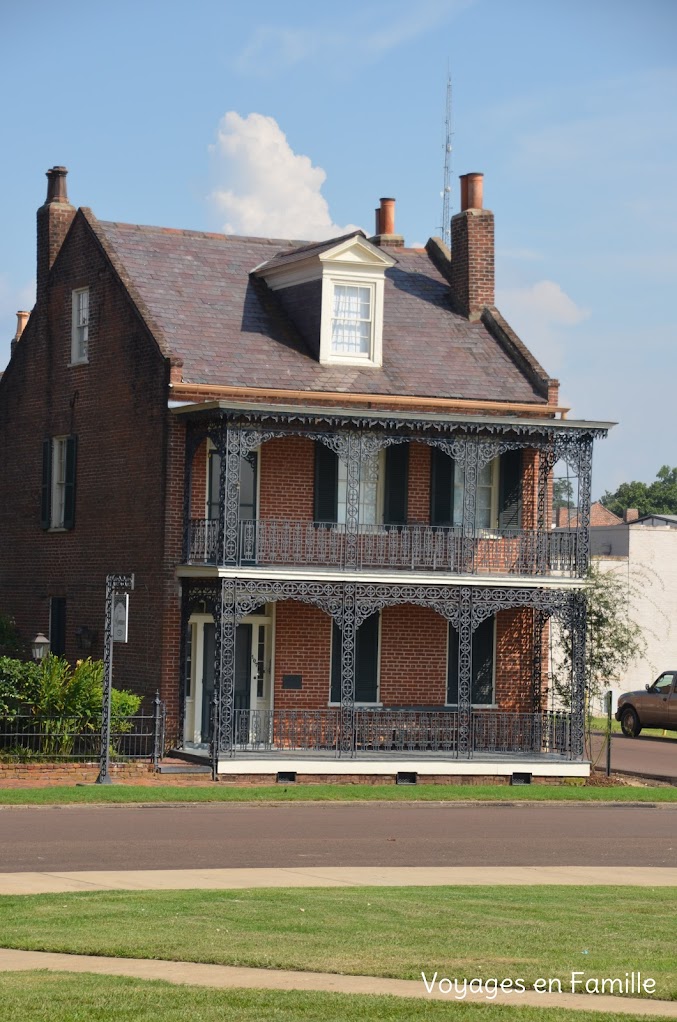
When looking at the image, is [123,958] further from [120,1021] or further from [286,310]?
[286,310]

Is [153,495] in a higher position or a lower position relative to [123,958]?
higher

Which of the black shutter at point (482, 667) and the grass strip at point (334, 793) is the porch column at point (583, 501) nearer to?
the black shutter at point (482, 667)

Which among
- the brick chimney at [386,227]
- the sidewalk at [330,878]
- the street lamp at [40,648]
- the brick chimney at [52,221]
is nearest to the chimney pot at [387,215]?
the brick chimney at [386,227]

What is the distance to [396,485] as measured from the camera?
3091 cm

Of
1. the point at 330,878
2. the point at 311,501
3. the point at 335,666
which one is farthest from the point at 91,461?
the point at 330,878

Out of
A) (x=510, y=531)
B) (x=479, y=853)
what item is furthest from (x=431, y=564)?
(x=479, y=853)

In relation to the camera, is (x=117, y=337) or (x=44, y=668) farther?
(x=117, y=337)

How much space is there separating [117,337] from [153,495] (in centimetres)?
351

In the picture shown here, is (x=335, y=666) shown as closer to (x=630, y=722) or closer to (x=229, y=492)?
(x=229, y=492)

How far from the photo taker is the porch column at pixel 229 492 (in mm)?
27938

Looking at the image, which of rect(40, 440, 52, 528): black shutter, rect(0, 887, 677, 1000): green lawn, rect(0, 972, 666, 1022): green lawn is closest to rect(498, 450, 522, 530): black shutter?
rect(40, 440, 52, 528): black shutter

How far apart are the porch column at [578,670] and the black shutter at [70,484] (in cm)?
1009

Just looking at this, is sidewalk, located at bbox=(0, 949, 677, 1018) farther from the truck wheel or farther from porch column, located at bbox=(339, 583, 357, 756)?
the truck wheel

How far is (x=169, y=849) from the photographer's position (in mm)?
18297
